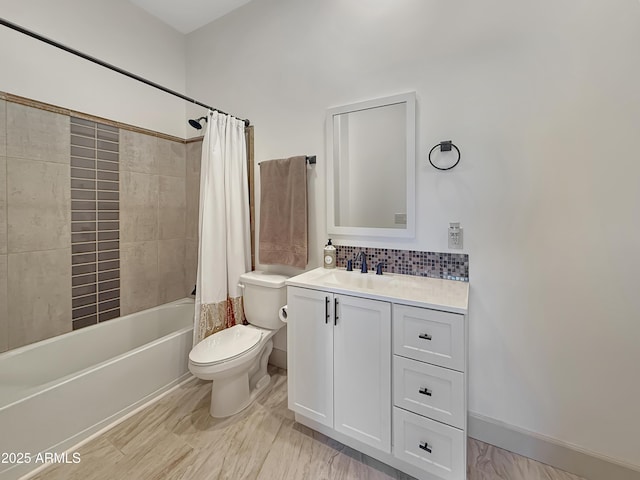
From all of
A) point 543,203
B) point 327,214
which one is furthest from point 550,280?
point 327,214

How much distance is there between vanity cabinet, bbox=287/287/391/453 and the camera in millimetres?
1287

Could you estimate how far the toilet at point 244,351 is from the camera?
1.61 m

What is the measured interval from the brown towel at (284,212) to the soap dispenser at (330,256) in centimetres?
16

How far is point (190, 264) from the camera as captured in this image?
273 cm

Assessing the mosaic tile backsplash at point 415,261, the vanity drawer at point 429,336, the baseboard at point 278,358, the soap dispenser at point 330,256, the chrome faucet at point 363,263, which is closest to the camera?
the vanity drawer at point 429,336

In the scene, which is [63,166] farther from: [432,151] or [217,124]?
[432,151]

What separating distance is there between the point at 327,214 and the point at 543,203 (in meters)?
1.23

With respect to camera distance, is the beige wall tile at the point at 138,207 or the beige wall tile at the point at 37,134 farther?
the beige wall tile at the point at 138,207

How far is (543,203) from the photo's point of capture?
1.33 metres

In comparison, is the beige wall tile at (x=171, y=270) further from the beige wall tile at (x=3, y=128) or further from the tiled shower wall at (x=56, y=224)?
the beige wall tile at (x=3, y=128)

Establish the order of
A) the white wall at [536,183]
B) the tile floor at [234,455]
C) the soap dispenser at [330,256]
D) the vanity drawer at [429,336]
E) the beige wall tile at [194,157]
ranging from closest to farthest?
the vanity drawer at [429,336] < the white wall at [536,183] < the tile floor at [234,455] < the soap dispenser at [330,256] < the beige wall tile at [194,157]

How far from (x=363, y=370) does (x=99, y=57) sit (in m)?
2.94

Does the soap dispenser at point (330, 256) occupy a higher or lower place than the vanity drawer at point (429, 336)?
higher

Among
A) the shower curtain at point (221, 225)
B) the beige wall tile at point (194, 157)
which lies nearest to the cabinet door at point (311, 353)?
the shower curtain at point (221, 225)
